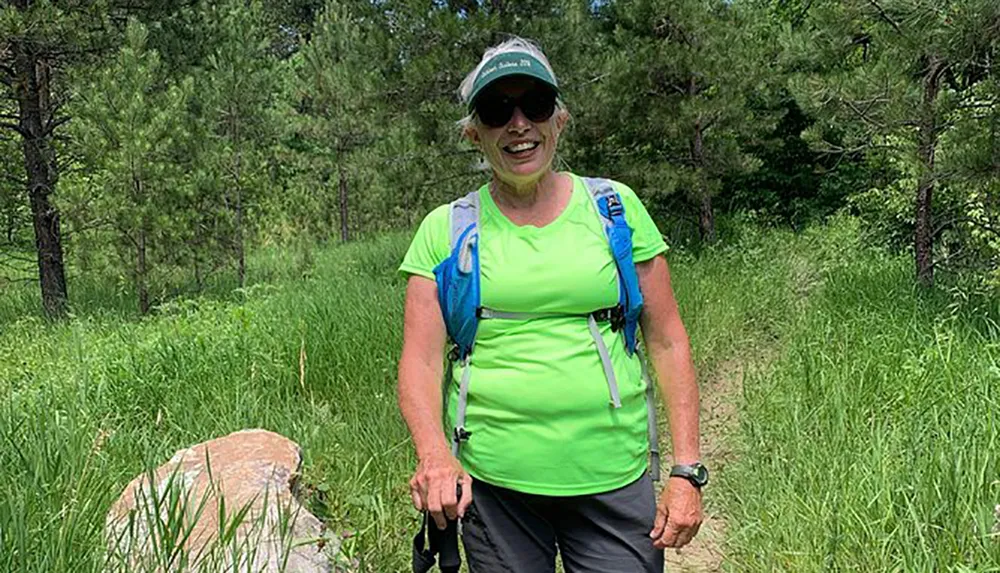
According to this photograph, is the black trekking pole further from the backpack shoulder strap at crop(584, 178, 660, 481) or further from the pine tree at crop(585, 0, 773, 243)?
the pine tree at crop(585, 0, 773, 243)

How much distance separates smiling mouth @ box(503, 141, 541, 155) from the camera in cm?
155

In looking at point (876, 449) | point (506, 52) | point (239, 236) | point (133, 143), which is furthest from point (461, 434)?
point (239, 236)

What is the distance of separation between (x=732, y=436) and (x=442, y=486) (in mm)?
2857

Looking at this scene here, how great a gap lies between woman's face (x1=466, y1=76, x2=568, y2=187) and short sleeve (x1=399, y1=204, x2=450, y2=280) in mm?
171

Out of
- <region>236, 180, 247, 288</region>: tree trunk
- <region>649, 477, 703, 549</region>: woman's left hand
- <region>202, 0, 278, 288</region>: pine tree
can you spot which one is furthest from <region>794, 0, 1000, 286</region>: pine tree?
<region>236, 180, 247, 288</region>: tree trunk

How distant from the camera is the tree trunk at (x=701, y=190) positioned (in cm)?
1000

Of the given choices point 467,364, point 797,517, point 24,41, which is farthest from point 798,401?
point 24,41

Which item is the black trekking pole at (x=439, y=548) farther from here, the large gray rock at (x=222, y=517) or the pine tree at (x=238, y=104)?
the pine tree at (x=238, y=104)

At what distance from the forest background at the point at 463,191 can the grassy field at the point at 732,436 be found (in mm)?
16

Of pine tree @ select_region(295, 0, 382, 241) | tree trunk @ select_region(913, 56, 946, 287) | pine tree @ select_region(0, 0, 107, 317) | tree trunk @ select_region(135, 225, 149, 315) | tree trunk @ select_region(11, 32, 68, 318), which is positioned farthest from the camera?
pine tree @ select_region(295, 0, 382, 241)

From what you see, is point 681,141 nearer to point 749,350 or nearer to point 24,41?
point 749,350

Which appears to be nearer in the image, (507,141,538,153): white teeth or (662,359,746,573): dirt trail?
(507,141,538,153): white teeth

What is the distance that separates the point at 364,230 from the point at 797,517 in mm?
15241

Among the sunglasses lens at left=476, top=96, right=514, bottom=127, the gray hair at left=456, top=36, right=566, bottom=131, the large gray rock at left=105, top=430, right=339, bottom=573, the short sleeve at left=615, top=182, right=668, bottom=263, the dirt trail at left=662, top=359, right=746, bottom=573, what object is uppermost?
the gray hair at left=456, top=36, right=566, bottom=131
